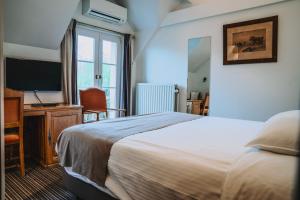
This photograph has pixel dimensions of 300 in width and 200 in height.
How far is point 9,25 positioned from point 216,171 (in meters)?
3.10

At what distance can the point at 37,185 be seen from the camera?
2307mm

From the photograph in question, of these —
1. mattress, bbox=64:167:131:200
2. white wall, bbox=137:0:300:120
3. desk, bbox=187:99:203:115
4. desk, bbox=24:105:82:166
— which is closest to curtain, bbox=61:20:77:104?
desk, bbox=24:105:82:166

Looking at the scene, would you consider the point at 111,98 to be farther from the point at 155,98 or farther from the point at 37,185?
the point at 37,185

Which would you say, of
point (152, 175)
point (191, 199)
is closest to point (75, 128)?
point (152, 175)

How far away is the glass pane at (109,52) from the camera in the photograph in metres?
4.30

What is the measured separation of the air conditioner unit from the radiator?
55.2 inches

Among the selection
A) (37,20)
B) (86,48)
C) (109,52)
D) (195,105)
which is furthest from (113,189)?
→ (109,52)

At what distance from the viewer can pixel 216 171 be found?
1077 millimetres

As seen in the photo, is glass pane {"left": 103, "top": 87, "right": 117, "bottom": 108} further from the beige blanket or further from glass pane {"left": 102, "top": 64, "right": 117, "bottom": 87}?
the beige blanket

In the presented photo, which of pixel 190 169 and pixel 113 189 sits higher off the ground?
pixel 190 169

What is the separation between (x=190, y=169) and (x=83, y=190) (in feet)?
3.45

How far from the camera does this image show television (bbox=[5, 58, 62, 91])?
2.89m

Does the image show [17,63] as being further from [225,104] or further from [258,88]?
[258,88]

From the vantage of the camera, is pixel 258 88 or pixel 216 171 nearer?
pixel 216 171
